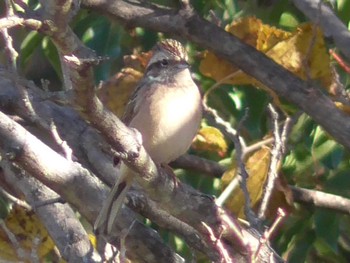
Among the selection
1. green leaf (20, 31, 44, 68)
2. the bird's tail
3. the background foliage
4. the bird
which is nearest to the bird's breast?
the bird

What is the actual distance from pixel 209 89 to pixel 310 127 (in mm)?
568

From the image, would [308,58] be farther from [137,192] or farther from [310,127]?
[137,192]

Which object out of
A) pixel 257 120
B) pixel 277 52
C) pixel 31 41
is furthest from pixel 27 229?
pixel 277 52

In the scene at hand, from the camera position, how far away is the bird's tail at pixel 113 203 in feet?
14.4

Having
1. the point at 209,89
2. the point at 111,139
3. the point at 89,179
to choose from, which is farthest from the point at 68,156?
the point at 209,89

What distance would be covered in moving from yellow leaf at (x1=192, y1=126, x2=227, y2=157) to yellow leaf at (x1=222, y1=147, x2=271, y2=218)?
344 millimetres

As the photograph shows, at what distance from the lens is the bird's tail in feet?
14.4

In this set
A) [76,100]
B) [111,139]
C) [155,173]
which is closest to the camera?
[76,100]

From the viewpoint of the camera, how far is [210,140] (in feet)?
18.8

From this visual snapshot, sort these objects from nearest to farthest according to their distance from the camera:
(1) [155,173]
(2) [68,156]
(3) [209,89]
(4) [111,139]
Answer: (4) [111,139] → (1) [155,173] → (2) [68,156] → (3) [209,89]

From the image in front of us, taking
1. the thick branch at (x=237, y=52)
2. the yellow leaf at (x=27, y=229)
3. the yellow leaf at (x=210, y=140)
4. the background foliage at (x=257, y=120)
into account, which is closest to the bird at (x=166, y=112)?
the thick branch at (x=237, y=52)

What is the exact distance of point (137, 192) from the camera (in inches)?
198

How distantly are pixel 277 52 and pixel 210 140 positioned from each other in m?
0.59

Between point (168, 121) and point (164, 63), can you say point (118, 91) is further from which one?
point (168, 121)
